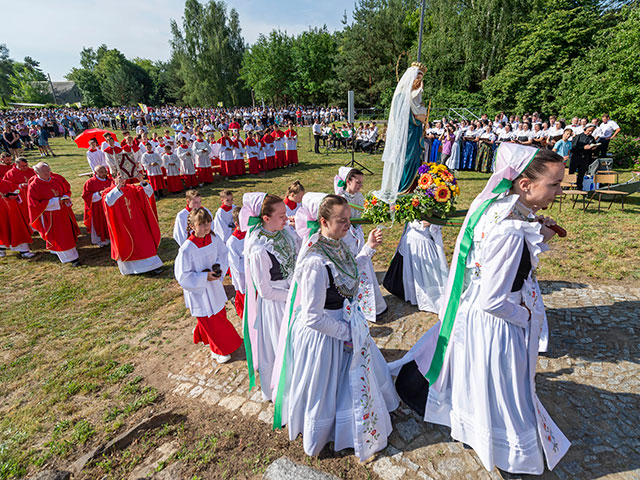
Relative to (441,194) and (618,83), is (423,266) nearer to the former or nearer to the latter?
(441,194)

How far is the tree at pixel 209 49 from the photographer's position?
168 ft

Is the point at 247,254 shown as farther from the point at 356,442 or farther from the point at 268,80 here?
the point at 268,80

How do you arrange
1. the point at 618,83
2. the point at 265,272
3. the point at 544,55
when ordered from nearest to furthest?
the point at 265,272 → the point at 618,83 → the point at 544,55

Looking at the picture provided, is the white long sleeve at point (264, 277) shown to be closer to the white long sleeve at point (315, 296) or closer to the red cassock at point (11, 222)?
the white long sleeve at point (315, 296)

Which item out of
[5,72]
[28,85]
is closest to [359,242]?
[28,85]

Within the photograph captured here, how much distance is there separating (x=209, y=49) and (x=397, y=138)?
190 feet

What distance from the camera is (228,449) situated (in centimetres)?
352

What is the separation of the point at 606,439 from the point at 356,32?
44388 mm

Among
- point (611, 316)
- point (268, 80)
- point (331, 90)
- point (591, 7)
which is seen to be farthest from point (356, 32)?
point (611, 316)

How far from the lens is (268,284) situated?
373cm

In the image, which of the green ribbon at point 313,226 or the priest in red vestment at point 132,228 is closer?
the green ribbon at point 313,226

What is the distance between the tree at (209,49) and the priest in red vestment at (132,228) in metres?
52.4

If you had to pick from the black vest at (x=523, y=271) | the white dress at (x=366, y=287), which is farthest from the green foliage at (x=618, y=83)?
the black vest at (x=523, y=271)

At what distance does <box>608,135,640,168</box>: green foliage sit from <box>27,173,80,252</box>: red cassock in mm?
21755
